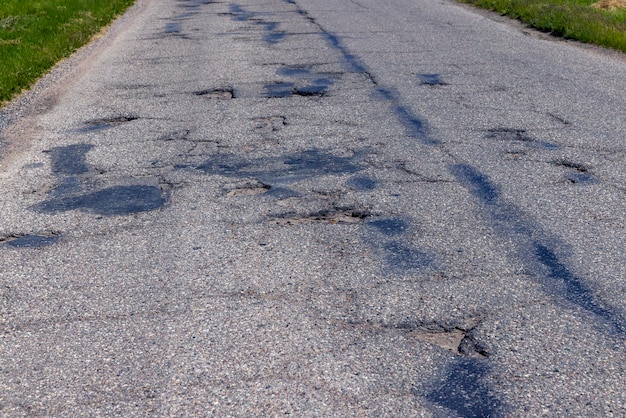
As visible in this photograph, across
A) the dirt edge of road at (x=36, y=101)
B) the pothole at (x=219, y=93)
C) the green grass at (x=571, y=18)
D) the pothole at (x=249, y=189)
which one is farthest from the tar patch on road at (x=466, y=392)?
the green grass at (x=571, y=18)

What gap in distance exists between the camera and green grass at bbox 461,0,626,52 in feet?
38.7

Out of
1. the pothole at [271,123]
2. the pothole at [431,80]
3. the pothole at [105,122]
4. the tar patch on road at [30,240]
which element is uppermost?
the pothole at [431,80]

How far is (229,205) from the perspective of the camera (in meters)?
5.17

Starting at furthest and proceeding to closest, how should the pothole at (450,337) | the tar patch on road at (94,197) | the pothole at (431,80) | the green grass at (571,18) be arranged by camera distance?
1. the green grass at (571,18)
2. the pothole at (431,80)
3. the tar patch on road at (94,197)
4. the pothole at (450,337)

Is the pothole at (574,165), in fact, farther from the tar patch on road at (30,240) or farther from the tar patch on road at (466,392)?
the tar patch on road at (30,240)

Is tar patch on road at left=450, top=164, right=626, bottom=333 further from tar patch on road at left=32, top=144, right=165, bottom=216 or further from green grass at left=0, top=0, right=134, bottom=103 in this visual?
green grass at left=0, top=0, right=134, bottom=103

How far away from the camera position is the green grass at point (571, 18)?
38.7 feet

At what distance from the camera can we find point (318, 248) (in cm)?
447

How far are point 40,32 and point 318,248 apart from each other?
33.5 feet

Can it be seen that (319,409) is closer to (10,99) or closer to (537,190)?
(537,190)

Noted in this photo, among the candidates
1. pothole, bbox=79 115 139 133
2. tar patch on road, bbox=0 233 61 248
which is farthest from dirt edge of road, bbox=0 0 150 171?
tar patch on road, bbox=0 233 61 248

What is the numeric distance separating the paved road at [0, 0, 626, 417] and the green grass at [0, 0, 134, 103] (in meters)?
0.90

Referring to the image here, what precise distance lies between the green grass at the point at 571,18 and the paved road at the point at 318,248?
10.1ft

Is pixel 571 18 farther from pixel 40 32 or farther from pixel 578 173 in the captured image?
pixel 40 32
